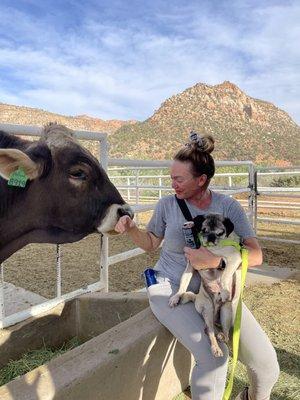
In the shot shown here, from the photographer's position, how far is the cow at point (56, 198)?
6.98ft

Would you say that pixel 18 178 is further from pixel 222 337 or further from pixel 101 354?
pixel 222 337


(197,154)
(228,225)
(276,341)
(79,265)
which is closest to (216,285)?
(228,225)

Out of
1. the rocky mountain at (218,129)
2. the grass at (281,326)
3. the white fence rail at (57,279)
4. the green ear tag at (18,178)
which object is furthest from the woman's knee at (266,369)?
the rocky mountain at (218,129)

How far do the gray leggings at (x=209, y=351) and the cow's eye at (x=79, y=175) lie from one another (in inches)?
34.0

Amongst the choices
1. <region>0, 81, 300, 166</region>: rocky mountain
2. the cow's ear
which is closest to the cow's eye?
the cow's ear

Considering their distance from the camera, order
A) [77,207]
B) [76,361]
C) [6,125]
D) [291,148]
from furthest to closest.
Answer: [291,148], [6,125], [77,207], [76,361]

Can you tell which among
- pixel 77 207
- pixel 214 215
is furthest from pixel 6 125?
pixel 214 215

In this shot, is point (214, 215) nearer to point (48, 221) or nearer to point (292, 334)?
point (48, 221)

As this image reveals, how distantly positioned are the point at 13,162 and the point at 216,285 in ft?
4.37

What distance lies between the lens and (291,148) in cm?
5391

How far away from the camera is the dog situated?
234 centimetres

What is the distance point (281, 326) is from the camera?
12.7 ft

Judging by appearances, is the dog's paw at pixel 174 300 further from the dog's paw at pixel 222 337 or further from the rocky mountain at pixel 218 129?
the rocky mountain at pixel 218 129

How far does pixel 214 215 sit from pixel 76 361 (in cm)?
113
